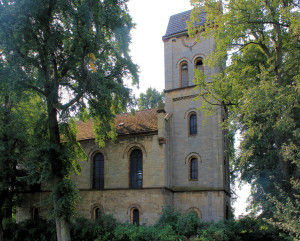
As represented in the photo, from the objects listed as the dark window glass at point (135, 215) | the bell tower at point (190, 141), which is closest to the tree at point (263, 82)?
the bell tower at point (190, 141)

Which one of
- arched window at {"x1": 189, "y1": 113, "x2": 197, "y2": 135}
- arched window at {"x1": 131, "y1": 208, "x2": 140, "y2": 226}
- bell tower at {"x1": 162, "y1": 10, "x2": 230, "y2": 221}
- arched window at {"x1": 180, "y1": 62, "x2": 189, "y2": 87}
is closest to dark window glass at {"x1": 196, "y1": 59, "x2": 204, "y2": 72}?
bell tower at {"x1": 162, "y1": 10, "x2": 230, "y2": 221}

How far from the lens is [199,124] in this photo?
24062mm

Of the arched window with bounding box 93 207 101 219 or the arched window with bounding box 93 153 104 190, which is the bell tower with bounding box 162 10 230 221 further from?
the arched window with bounding box 93 207 101 219

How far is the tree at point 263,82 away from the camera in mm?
14930

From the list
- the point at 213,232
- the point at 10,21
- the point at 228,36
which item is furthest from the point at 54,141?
Result: the point at 228,36

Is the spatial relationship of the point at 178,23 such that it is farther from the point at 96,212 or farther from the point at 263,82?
the point at 96,212

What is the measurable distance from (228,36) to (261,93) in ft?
15.0

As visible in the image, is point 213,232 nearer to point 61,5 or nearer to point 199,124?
point 199,124

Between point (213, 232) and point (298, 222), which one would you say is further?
point (213, 232)

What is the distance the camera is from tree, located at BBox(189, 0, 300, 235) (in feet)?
49.0

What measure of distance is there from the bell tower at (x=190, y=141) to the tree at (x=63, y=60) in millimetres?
6259

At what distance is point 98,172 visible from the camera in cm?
2561

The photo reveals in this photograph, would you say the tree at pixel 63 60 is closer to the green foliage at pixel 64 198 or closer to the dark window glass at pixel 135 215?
the green foliage at pixel 64 198

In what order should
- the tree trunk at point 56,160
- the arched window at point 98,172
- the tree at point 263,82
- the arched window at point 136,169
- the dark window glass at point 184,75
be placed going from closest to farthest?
the tree at point 263,82, the tree trunk at point 56,160, the arched window at point 136,169, the arched window at point 98,172, the dark window glass at point 184,75
